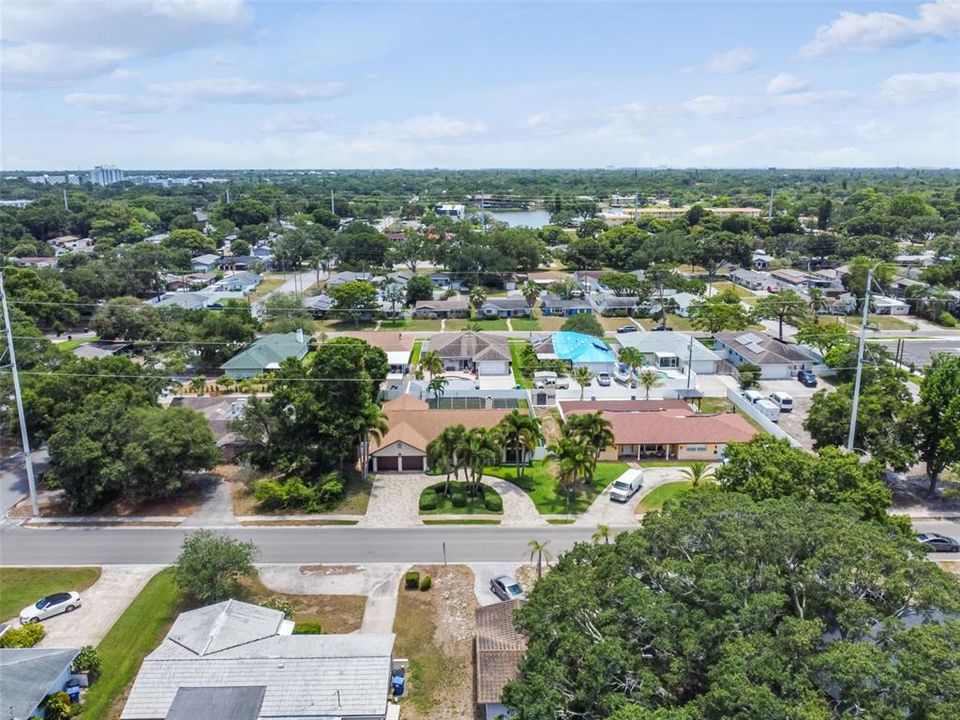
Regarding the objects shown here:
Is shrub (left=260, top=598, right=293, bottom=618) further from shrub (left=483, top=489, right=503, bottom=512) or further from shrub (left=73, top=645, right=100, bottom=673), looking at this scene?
shrub (left=483, top=489, right=503, bottom=512)

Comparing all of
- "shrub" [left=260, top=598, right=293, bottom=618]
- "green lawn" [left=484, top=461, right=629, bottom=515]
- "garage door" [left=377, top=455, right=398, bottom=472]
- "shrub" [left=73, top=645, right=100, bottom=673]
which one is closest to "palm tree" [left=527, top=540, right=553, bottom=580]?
"green lawn" [left=484, top=461, right=629, bottom=515]

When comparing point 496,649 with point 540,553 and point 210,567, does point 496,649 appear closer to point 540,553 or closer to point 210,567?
point 540,553

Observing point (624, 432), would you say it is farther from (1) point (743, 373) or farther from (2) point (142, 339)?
(2) point (142, 339)

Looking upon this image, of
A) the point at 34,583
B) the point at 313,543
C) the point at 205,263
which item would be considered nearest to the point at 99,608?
the point at 34,583

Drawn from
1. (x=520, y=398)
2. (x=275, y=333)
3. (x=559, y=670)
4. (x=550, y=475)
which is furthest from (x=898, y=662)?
(x=275, y=333)

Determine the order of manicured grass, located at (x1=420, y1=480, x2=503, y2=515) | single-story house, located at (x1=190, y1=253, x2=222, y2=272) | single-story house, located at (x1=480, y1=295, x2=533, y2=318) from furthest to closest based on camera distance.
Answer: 1. single-story house, located at (x1=190, y1=253, x2=222, y2=272)
2. single-story house, located at (x1=480, y1=295, x2=533, y2=318)
3. manicured grass, located at (x1=420, y1=480, x2=503, y2=515)

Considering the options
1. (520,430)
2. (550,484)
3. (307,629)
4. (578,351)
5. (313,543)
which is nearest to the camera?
(307,629)
